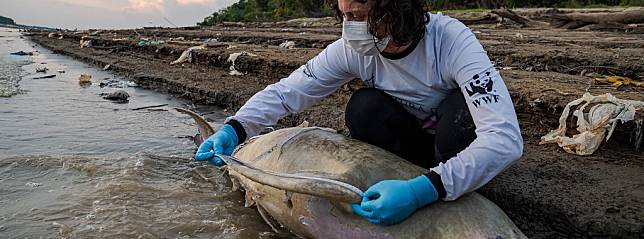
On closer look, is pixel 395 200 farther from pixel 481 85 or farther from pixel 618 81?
pixel 618 81

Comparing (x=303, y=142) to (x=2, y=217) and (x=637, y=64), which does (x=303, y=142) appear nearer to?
(x=2, y=217)

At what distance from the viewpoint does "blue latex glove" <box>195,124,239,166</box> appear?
2.77m

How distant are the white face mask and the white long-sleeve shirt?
0.18 m

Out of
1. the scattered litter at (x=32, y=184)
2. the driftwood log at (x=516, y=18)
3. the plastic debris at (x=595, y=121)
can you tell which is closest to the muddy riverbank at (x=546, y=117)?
the plastic debris at (x=595, y=121)

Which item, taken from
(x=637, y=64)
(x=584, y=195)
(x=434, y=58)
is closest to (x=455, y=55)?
(x=434, y=58)

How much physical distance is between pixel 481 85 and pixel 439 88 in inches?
15.7

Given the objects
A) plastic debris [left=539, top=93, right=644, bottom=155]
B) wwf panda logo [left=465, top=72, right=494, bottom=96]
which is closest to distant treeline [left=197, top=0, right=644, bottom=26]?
wwf panda logo [left=465, top=72, right=494, bottom=96]

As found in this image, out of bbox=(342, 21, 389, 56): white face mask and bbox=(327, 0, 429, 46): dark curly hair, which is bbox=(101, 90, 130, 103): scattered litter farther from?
bbox=(327, 0, 429, 46): dark curly hair

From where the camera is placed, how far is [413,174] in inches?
95.6

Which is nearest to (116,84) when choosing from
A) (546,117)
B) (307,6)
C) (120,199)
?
(120,199)

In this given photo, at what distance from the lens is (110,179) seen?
3.74 m

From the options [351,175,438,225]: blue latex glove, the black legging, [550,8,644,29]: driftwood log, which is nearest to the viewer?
[351,175,438,225]: blue latex glove

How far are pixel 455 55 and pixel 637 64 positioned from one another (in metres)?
3.56

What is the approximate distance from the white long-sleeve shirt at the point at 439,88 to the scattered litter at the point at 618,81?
2.36m
